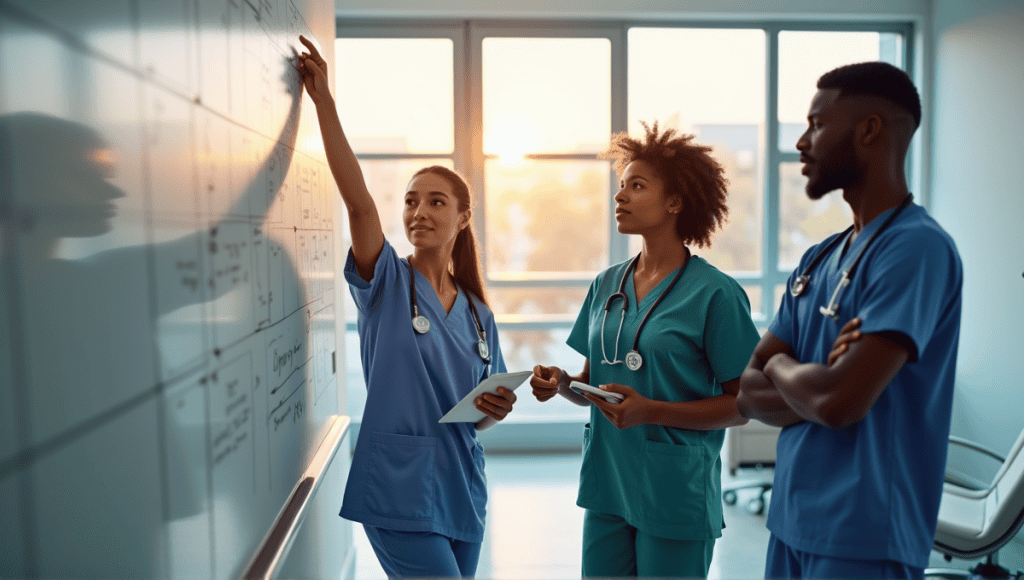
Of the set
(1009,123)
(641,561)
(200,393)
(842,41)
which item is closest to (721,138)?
(842,41)

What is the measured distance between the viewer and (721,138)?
14.0ft

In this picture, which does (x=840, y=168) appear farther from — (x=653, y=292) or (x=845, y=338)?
(x=653, y=292)

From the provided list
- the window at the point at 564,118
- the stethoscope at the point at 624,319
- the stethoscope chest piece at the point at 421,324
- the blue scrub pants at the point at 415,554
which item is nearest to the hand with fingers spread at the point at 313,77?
the stethoscope chest piece at the point at 421,324

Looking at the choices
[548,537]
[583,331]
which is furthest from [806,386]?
[548,537]

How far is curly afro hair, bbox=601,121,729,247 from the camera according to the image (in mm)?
1648

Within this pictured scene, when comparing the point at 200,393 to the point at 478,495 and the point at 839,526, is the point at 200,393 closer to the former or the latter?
the point at 478,495

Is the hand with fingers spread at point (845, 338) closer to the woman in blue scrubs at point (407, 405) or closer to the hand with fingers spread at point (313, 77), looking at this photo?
the woman in blue scrubs at point (407, 405)

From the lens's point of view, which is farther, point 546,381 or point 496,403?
point 546,381

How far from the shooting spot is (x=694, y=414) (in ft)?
4.72

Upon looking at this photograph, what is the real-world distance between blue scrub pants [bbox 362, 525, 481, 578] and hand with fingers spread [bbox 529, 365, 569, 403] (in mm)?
395

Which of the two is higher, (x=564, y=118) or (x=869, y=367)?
(x=564, y=118)

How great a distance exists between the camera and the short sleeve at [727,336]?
1.48 metres

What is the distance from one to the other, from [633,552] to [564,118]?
3.11 m

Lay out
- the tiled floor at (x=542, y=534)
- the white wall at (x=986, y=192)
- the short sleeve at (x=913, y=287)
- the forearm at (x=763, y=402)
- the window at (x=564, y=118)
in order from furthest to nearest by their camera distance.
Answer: the window at (x=564, y=118)
the white wall at (x=986, y=192)
the tiled floor at (x=542, y=534)
the forearm at (x=763, y=402)
the short sleeve at (x=913, y=287)
